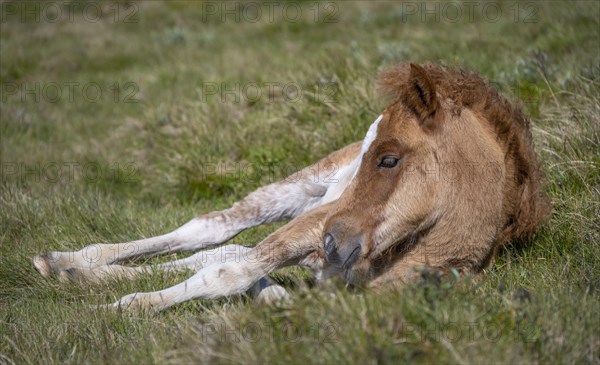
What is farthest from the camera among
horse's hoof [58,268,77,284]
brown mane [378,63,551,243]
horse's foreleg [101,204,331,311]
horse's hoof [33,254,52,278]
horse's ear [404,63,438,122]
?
horse's hoof [33,254,52,278]

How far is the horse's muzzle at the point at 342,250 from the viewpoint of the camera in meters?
4.41

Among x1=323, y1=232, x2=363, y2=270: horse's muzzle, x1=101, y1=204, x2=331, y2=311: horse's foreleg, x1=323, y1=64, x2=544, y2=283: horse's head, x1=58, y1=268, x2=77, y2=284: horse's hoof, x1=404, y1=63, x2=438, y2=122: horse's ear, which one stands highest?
x1=404, y1=63, x2=438, y2=122: horse's ear

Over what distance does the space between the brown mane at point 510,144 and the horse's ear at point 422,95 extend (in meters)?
0.17

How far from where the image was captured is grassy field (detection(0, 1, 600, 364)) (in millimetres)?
3484

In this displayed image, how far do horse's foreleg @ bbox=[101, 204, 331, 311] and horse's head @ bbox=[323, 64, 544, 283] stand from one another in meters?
0.39

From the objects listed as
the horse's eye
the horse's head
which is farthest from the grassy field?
the horse's eye

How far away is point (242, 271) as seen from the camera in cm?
471

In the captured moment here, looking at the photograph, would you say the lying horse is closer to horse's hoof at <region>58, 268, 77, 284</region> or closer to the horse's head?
the horse's head

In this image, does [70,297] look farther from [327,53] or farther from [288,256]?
[327,53]

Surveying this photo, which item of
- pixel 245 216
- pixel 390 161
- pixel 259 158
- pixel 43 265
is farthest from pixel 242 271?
pixel 259 158

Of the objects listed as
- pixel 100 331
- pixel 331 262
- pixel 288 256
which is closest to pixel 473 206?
pixel 331 262

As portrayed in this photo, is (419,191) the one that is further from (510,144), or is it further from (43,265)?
(43,265)

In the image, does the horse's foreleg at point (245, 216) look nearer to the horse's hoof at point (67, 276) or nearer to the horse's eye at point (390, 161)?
the horse's hoof at point (67, 276)

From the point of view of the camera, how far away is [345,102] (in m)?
8.02
